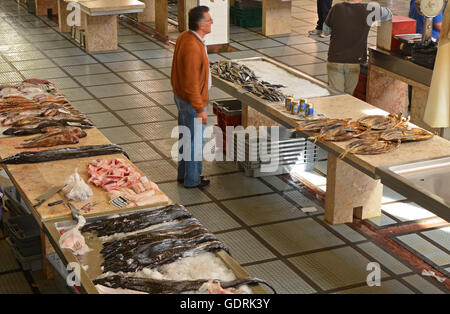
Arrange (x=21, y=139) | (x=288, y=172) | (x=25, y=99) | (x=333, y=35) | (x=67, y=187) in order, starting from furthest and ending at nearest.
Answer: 1. (x=333, y=35)
2. (x=288, y=172)
3. (x=25, y=99)
4. (x=21, y=139)
5. (x=67, y=187)

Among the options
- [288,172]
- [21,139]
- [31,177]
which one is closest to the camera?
[31,177]

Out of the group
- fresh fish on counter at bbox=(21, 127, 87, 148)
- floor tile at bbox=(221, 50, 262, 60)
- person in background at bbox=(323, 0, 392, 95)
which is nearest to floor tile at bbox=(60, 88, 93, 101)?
floor tile at bbox=(221, 50, 262, 60)

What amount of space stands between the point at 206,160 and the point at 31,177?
3.23 metres

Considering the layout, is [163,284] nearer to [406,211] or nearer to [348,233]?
[348,233]

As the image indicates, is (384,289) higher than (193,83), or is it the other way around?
(193,83)

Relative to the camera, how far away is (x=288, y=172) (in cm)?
837

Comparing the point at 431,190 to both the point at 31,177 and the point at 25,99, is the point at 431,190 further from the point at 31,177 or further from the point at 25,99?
the point at 25,99

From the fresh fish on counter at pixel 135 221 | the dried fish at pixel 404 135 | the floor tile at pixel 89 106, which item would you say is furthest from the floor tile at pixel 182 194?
the floor tile at pixel 89 106

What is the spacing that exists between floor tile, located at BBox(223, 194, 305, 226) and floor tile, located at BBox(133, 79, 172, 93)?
14.0 ft

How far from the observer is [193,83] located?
7.38 metres

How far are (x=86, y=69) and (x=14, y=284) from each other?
7.08 metres

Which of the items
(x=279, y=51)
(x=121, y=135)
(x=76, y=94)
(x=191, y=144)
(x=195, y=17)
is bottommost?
(x=121, y=135)

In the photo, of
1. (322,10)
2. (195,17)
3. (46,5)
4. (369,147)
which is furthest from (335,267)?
(46,5)
